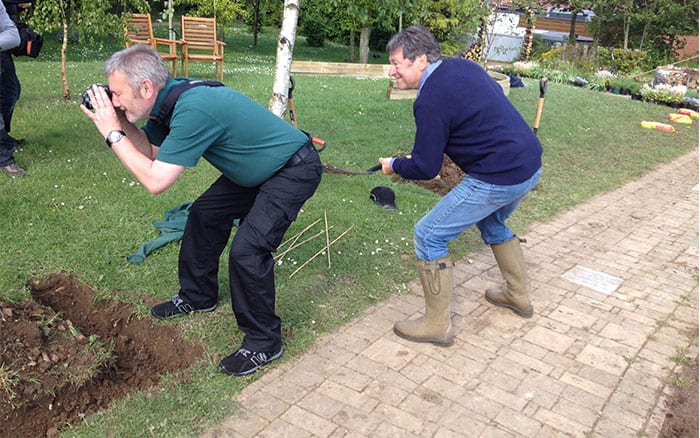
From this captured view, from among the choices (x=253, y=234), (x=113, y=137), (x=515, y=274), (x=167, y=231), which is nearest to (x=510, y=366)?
(x=515, y=274)

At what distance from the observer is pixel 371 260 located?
5.09m

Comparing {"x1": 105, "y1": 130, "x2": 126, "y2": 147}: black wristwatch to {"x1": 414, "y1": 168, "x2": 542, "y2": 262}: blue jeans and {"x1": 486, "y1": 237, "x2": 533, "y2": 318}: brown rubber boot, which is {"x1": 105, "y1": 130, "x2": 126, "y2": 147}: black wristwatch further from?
{"x1": 486, "y1": 237, "x2": 533, "y2": 318}: brown rubber boot

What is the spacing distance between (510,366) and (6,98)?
5.74 meters

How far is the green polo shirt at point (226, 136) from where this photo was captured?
3.00 m

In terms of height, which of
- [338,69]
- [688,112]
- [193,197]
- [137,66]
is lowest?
[193,197]

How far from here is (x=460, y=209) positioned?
12.0 feet

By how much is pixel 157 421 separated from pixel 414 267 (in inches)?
100

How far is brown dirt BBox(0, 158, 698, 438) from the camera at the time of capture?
3121mm

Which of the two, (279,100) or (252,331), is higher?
(279,100)

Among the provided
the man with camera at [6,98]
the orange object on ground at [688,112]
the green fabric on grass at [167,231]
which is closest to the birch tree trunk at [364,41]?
the orange object on ground at [688,112]

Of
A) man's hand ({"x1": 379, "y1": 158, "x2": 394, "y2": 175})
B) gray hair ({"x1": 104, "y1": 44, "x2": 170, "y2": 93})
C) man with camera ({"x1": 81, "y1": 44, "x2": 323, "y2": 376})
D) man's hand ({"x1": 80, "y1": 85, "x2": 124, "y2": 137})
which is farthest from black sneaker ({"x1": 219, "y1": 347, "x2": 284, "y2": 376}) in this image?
gray hair ({"x1": 104, "y1": 44, "x2": 170, "y2": 93})

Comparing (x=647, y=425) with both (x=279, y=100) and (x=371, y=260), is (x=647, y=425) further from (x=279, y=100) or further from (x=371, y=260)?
(x=279, y=100)

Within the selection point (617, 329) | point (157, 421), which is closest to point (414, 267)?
point (617, 329)

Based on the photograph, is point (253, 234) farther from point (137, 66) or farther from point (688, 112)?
point (688, 112)
